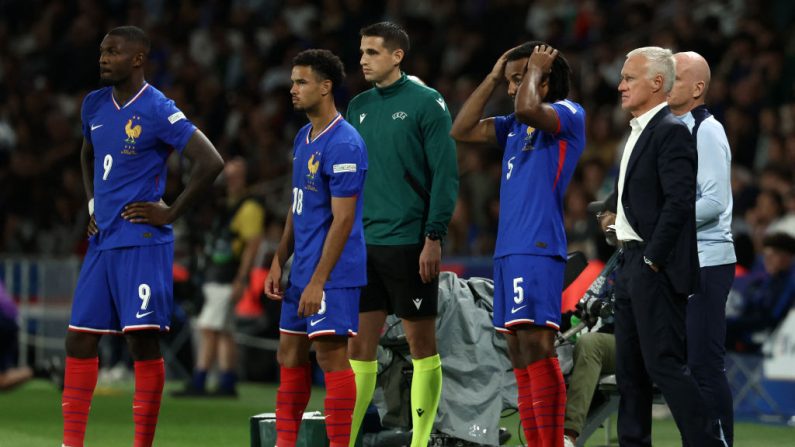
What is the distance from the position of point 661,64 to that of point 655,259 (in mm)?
942

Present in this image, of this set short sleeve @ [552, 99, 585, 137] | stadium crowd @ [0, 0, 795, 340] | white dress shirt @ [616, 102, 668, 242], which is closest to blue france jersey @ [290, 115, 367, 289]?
short sleeve @ [552, 99, 585, 137]

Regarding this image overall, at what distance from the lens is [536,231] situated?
6926 mm

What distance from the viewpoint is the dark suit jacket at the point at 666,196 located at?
248 inches

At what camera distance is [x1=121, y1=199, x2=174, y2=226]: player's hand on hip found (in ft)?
23.1

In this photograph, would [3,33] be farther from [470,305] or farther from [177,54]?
[470,305]

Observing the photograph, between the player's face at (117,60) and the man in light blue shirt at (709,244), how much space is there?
109 inches

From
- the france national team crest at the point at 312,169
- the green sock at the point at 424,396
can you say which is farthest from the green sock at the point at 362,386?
the france national team crest at the point at 312,169

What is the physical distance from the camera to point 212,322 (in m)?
13.0

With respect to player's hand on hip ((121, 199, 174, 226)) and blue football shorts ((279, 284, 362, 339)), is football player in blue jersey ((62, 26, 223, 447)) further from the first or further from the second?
blue football shorts ((279, 284, 362, 339))

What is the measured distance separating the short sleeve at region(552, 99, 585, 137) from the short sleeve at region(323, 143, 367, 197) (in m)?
1.00

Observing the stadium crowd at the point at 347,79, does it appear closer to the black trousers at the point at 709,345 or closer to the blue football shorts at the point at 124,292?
the black trousers at the point at 709,345

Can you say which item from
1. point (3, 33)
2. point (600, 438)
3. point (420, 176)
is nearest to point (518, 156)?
point (420, 176)

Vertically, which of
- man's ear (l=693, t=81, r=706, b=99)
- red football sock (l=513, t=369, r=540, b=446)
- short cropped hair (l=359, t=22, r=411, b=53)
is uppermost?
short cropped hair (l=359, t=22, r=411, b=53)

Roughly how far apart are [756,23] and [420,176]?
27.0 feet
